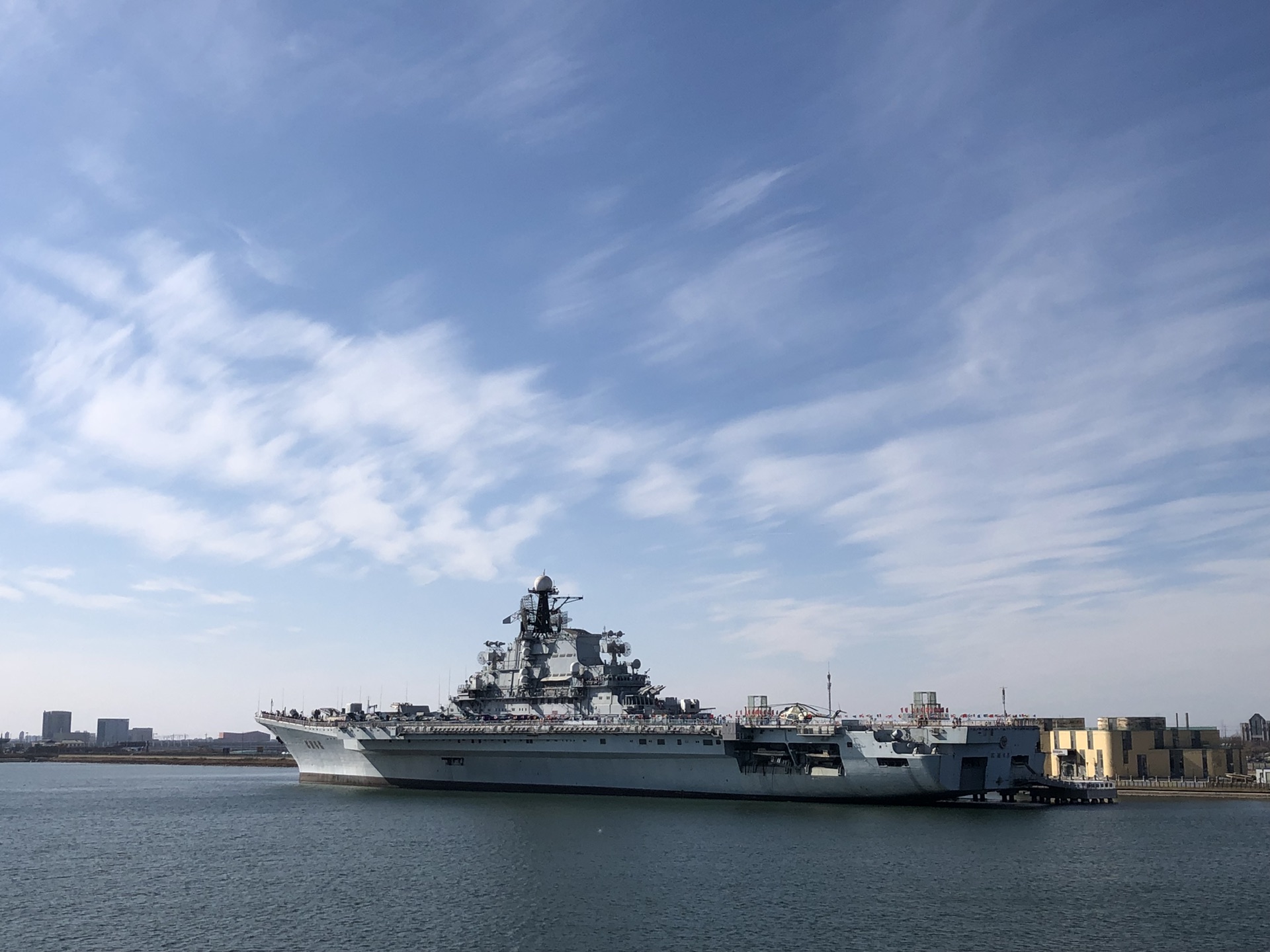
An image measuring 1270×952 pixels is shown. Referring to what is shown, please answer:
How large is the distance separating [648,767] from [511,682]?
35.2 ft

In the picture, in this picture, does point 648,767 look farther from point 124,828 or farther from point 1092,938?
point 1092,938

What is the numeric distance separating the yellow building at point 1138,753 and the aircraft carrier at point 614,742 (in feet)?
42.7

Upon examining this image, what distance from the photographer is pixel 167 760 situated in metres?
121

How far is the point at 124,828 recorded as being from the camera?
38781 mm

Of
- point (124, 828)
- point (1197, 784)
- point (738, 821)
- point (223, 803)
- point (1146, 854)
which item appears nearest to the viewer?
point (1146, 854)

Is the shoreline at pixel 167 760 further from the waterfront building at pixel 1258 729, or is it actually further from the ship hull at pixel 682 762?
the waterfront building at pixel 1258 729

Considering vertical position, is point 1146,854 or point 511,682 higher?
point 511,682

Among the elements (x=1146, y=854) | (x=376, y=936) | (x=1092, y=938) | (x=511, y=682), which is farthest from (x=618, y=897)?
(x=511, y=682)

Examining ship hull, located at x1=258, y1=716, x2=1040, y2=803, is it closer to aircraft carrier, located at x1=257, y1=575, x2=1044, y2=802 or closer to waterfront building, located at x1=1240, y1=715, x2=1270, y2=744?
aircraft carrier, located at x1=257, y1=575, x2=1044, y2=802

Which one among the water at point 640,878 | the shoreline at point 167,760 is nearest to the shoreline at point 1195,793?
the water at point 640,878

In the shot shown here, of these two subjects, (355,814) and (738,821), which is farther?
(355,814)

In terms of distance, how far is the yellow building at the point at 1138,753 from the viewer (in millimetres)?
53969

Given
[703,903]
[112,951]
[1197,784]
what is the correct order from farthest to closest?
[1197,784] → [703,903] → [112,951]

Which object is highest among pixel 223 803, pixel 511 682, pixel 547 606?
pixel 547 606
